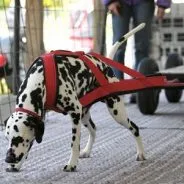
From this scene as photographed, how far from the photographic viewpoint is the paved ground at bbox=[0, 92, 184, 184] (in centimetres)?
213

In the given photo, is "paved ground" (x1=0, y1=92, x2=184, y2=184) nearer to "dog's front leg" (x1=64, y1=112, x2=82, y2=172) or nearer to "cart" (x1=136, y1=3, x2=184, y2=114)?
"dog's front leg" (x1=64, y1=112, x2=82, y2=172)

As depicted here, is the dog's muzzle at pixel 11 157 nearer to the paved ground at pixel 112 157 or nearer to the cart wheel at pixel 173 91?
the paved ground at pixel 112 157

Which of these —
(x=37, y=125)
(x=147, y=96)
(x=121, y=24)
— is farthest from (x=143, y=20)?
(x=37, y=125)

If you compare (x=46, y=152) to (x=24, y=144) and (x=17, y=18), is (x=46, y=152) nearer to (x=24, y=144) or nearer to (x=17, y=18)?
(x=24, y=144)

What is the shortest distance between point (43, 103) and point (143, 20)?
198cm

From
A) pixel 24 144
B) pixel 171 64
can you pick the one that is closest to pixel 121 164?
pixel 24 144

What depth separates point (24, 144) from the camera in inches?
78.0

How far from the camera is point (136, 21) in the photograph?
154 inches

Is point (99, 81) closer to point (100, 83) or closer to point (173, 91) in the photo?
point (100, 83)

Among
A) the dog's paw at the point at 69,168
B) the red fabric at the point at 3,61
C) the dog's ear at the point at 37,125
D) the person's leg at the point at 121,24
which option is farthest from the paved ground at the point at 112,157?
the person's leg at the point at 121,24

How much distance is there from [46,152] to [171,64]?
2081 millimetres

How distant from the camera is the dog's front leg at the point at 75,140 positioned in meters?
2.13

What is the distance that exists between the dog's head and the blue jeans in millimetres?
1991

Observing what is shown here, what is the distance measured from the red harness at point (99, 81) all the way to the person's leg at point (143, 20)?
146 centimetres
